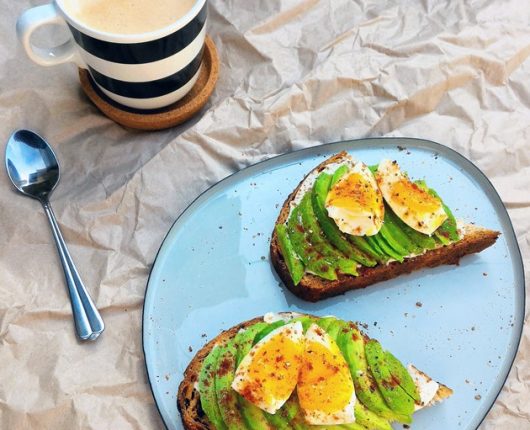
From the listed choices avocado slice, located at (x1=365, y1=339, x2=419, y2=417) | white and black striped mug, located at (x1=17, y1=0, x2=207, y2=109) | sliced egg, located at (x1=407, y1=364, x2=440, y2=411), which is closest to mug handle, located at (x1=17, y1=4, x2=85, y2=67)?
white and black striped mug, located at (x1=17, y1=0, x2=207, y2=109)

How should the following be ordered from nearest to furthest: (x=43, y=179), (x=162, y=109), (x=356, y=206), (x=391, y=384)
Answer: (x=391, y=384) < (x=356, y=206) < (x=43, y=179) < (x=162, y=109)

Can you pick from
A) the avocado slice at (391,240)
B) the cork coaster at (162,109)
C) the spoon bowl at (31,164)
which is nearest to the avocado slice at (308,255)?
the avocado slice at (391,240)

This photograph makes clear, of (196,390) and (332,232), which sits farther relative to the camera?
(332,232)

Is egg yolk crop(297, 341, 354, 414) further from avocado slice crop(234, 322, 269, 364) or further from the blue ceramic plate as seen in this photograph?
the blue ceramic plate

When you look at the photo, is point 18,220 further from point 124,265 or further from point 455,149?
point 455,149

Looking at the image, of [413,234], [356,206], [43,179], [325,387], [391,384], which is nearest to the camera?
[325,387]

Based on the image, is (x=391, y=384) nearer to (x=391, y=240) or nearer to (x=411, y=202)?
(x=391, y=240)

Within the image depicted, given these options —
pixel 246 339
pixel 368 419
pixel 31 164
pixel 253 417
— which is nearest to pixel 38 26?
pixel 31 164
